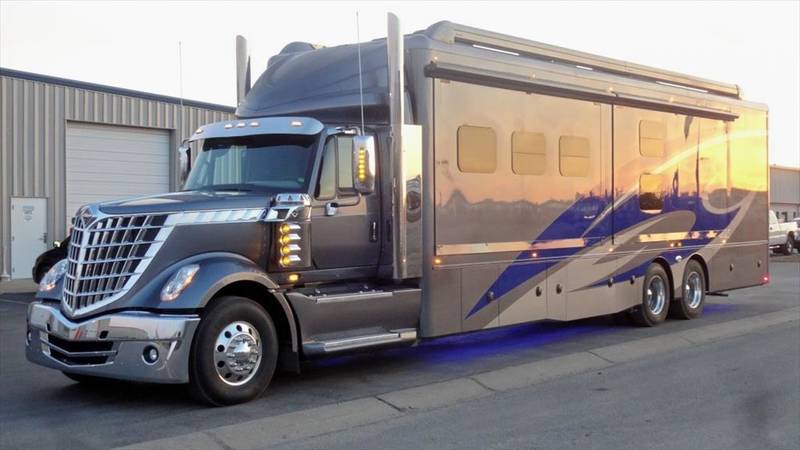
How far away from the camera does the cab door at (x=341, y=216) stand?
27.1ft

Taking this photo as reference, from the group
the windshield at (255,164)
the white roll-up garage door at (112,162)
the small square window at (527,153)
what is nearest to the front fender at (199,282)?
the windshield at (255,164)

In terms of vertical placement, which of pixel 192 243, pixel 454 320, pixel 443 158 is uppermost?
pixel 443 158

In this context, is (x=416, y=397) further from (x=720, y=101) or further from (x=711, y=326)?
(x=720, y=101)

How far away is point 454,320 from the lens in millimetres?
9219

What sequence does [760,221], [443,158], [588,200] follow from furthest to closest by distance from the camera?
[760,221] < [588,200] < [443,158]

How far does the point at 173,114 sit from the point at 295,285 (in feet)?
59.4

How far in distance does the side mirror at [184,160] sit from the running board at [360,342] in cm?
270

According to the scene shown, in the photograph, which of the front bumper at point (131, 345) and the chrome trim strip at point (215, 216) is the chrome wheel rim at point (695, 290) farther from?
the front bumper at point (131, 345)

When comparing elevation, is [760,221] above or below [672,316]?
above

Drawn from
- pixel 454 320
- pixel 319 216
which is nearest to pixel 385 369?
pixel 454 320

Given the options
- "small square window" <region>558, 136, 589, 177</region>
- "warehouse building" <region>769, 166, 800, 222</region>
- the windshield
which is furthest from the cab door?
"warehouse building" <region>769, 166, 800, 222</region>

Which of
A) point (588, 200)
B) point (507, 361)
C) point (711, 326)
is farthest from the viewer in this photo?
point (711, 326)

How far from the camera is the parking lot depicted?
656 centimetres

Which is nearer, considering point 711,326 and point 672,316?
point 711,326
